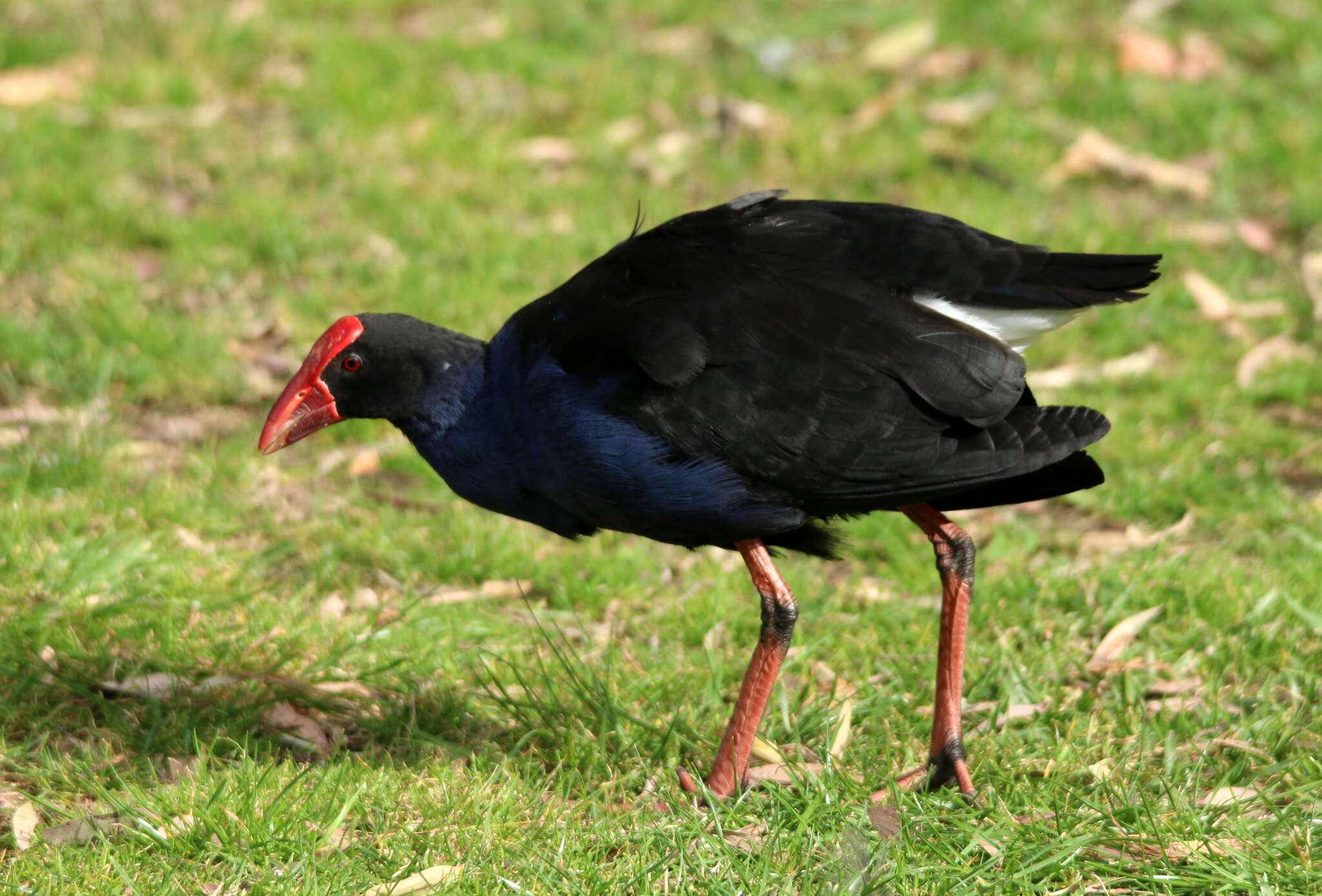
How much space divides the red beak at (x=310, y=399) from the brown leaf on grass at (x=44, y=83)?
400 cm

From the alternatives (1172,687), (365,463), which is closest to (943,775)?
(1172,687)

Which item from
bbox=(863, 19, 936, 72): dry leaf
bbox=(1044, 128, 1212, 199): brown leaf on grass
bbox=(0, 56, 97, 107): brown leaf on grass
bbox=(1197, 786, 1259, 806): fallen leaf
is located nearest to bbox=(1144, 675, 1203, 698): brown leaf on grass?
bbox=(1197, 786, 1259, 806): fallen leaf

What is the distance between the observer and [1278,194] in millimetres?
6273

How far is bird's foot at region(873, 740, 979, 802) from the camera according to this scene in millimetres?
3146

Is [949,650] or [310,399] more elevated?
[310,399]

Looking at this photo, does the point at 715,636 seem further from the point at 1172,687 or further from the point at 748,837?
the point at 1172,687

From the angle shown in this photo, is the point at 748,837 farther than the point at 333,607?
No

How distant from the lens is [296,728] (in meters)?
3.46

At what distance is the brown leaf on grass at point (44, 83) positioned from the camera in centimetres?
668

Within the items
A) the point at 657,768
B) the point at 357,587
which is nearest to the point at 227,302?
the point at 357,587

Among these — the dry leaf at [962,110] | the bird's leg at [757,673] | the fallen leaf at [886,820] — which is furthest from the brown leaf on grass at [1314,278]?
the fallen leaf at [886,820]

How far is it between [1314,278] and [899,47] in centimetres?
248

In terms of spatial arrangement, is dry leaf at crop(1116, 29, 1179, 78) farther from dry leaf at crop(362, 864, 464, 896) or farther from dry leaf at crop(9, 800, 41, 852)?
dry leaf at crop(9, 800, 41, 852)

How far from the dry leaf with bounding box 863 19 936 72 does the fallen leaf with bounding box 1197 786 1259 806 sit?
190 inches
